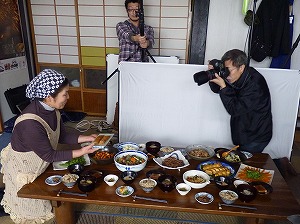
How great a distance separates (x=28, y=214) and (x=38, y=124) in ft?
2.31

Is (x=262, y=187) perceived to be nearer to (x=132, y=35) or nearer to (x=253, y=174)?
(x=253, y=174)

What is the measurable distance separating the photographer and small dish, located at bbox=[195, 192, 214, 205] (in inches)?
37.1

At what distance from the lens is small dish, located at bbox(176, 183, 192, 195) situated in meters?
1.57

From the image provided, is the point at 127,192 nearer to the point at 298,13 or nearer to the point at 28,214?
the point at 28,214

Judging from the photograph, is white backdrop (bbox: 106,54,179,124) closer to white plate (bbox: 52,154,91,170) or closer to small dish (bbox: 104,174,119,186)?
white plate (bbox: 52,154,91,170)

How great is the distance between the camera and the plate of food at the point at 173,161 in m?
1.83

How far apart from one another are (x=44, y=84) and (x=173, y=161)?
3.39ft

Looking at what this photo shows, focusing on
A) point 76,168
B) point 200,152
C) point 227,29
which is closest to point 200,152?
point 200,152

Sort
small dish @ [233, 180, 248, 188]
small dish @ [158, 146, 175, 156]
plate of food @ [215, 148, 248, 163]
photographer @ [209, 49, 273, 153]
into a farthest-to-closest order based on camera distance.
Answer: photographer @ [209, 49, 273, 153], small dish @ [158, 146, 175, 156], plate of food @ [215, 148, 248, 163], small dish @ [233, 180, 248, 188]

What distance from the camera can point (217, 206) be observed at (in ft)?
4.87

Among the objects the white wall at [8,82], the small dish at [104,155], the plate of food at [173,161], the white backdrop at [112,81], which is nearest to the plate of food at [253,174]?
the plate of food at [173,161]

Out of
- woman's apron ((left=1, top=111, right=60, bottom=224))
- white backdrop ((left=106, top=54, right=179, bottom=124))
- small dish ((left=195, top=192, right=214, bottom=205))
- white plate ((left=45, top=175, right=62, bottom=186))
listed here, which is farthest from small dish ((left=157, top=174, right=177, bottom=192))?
white backdrop ((left=106, top=54, right=179, bottom=124))

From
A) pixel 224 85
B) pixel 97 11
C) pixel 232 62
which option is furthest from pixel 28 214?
pixel 97 11

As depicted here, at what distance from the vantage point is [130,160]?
6.08 ft
